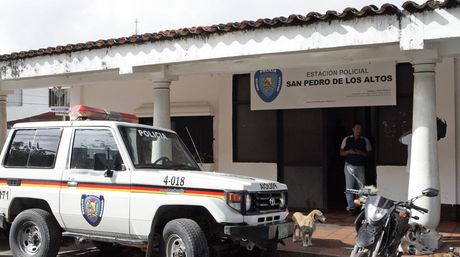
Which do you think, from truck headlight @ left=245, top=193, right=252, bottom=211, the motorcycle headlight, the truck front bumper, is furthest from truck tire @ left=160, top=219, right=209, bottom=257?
the motorcycle headlight

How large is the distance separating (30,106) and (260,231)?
26.8 meters

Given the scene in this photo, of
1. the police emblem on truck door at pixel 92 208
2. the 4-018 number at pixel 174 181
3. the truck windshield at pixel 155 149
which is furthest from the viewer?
the truck windshield at pixel 155 149

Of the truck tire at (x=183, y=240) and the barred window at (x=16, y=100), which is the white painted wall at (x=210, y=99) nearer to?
the truck tire at (x=183, y=240)

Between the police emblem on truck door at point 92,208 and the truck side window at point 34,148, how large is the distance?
30.2 inches

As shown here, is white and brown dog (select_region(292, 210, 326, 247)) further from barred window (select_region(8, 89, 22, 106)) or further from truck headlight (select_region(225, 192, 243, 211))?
barred window (select_region(8, 89, 22, 106))

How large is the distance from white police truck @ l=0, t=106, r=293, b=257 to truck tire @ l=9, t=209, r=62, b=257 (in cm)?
1

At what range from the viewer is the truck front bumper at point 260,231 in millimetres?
5586

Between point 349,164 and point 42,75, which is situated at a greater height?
point 42,75

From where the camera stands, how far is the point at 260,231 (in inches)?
225

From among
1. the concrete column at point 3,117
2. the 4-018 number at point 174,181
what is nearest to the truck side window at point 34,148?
the 4-018 number at point 174,181

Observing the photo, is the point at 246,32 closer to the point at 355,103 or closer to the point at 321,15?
the point at 321,15

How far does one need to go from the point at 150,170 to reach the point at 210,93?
5.86 m

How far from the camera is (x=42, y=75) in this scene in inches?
396

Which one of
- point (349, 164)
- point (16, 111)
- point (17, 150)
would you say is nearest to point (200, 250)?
point (17, 150)
